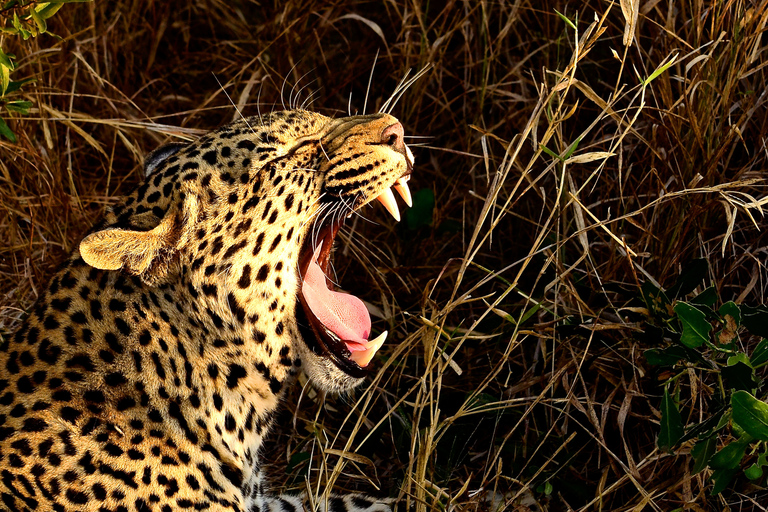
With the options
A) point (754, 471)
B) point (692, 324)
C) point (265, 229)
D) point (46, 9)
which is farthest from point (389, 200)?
point (754, 471)

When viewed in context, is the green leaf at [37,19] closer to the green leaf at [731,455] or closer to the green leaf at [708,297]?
the green leaf at [708,297]

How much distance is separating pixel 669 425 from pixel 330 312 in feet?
3.96

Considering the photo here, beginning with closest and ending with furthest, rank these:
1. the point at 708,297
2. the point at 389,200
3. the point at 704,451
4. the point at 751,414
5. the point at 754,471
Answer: the point at 751,414
the point at 754,471
the point at 704,451
the point at 708,297
the point at 389,200

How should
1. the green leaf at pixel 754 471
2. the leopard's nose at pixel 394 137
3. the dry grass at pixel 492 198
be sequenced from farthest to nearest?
the dry grass at pixel 492 198, the leopard's nose at pixel 394 137, the green leaf at pixel 754 471

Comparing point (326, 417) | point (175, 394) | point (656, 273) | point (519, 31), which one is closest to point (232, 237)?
point (175, 394)

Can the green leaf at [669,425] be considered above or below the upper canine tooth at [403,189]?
below

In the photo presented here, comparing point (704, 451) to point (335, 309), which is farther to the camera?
point (335, 309)

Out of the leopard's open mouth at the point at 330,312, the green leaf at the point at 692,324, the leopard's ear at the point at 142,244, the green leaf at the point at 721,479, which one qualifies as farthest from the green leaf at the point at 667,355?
the leopard's ear at the point at 142,244

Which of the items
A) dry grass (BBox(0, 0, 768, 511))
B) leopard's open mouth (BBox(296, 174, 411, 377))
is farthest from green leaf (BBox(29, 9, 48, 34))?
leopard's open mouth (BBox(296, 174, 411, 377))

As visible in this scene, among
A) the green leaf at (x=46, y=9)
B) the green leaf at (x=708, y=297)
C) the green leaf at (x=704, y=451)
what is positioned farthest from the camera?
the green leaf at (x=46, y=9)

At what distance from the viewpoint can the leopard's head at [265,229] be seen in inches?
123

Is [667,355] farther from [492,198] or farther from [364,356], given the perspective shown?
[364,356]

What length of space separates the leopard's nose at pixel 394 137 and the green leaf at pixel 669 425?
122cm

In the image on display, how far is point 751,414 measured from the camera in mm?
2891
